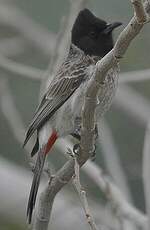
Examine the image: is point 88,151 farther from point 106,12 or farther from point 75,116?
point 106,12

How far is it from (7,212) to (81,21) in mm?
1911

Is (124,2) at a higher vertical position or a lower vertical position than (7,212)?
higher

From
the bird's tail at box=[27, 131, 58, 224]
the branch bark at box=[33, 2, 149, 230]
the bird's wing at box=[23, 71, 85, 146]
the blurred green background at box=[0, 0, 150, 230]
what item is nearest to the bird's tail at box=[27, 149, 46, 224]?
the bird's tail at box=[27, 131, 58, 224]

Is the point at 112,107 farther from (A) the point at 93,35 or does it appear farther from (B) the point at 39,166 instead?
(B) the point at 39,166

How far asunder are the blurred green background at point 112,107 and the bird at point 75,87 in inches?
83.7

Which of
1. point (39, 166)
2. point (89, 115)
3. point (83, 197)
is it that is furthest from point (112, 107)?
point (83, 197)

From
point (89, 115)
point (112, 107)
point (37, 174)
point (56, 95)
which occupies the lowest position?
point (112, 107)

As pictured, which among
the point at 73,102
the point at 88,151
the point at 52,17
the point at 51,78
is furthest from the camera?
the point at 52,17

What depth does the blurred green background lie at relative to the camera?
614 centimetres

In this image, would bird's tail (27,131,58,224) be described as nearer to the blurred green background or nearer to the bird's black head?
the bird's black head

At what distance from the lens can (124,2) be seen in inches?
246

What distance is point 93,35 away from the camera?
3.76 metres

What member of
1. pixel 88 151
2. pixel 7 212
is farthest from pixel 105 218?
pixel 88 151

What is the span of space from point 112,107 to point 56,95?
8.47 feet
